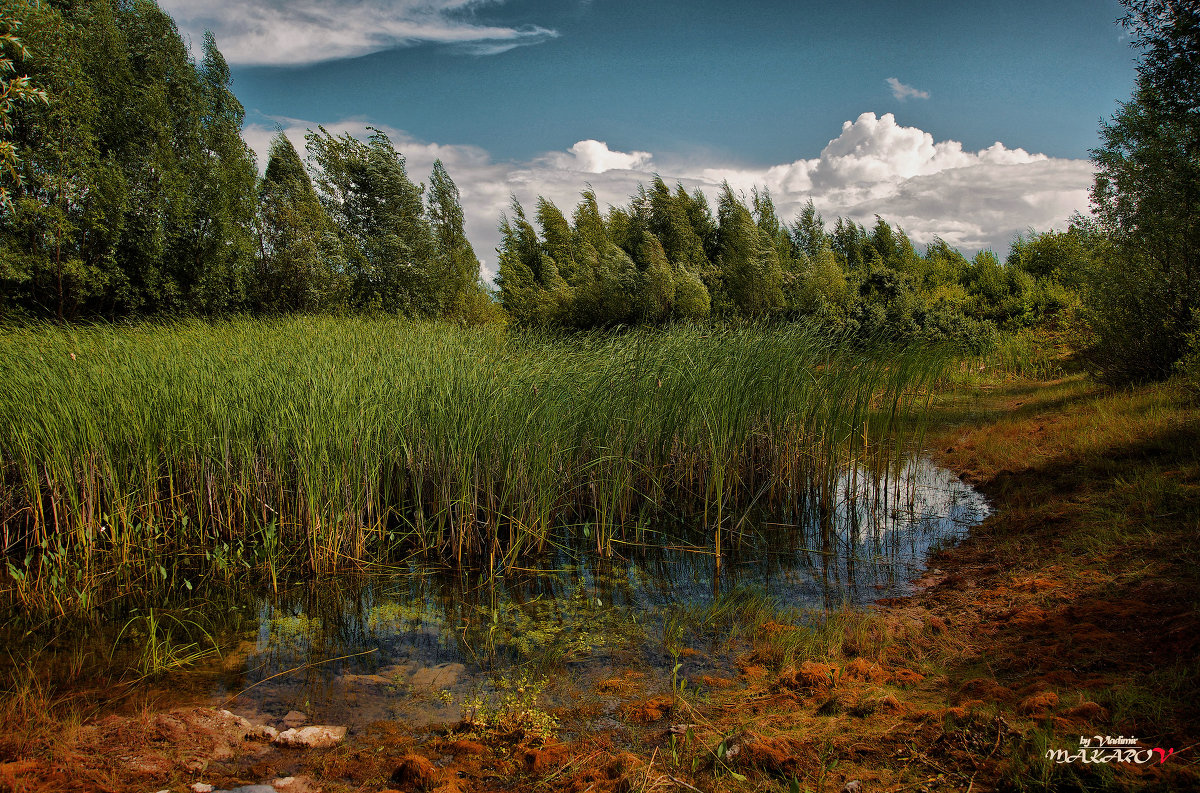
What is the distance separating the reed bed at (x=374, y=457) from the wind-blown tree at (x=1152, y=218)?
12.5 feet

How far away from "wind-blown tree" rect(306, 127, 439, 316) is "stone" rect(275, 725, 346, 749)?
1926cm

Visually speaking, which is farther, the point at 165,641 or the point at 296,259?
the point at 296,259

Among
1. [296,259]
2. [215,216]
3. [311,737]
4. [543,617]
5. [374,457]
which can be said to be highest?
[215,216]

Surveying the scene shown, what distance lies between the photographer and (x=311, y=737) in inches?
104

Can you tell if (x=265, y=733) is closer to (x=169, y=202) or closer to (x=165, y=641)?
(x=165, y=641)

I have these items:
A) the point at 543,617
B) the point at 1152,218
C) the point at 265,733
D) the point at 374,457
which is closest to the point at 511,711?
the point at 265,733

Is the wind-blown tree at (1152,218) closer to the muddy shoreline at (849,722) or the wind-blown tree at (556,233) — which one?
the muddy shoreline at (849,722)

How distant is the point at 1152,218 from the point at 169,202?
69.2ft

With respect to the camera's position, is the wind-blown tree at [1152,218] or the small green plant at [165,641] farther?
the wind-blown tree at [1152,218]

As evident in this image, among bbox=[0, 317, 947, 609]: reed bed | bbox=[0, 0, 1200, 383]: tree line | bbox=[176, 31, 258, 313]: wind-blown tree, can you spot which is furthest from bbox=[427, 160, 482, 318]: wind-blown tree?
bbox=[0, 317, 947, 609]: reed bed

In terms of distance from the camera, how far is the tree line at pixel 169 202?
593 inches

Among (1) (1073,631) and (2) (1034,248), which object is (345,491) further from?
(2) (1034,248)

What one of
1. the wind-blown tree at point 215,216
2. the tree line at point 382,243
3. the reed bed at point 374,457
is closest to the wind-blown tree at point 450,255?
the tree line at point 382,243

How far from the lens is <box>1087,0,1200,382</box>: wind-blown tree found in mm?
6141
